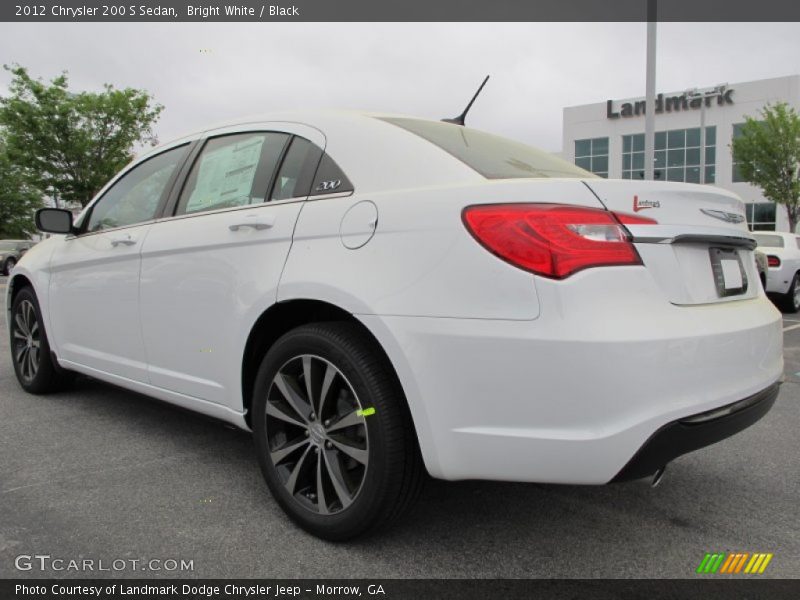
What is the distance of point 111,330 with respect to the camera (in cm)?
336

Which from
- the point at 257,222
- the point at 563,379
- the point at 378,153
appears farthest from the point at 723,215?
the point at 257,222

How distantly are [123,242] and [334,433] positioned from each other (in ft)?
5.84

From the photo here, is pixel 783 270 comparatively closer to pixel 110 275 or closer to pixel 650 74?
pixel 650 74

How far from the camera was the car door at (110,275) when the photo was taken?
3203 mm

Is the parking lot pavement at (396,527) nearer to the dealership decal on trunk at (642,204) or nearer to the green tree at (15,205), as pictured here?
the dealership decal on trunk at (642,204)

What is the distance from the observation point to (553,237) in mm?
1810

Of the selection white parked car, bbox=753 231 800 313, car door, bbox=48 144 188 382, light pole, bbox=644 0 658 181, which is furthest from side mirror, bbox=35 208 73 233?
white parked car, bbox=753 231 800 313

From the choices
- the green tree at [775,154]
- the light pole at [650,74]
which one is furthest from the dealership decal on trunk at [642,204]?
the green tree at [775,154]

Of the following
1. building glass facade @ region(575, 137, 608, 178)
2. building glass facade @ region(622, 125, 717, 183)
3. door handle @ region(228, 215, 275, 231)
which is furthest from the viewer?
building glass facade @ region(575, 137, 608, 178)

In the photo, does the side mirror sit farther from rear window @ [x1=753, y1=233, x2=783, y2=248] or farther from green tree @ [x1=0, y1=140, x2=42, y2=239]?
green tree @ [x1=0, y1=140, x2=42, y2=239]

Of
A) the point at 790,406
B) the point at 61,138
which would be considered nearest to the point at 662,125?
the point at 61,138

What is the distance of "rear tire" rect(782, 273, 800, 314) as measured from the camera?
10.3 metres

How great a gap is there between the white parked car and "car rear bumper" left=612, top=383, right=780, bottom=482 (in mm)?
9344

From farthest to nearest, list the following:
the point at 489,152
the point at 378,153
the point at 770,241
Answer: the point at 770,241 → the point at 489,152 → the point at 378,153
